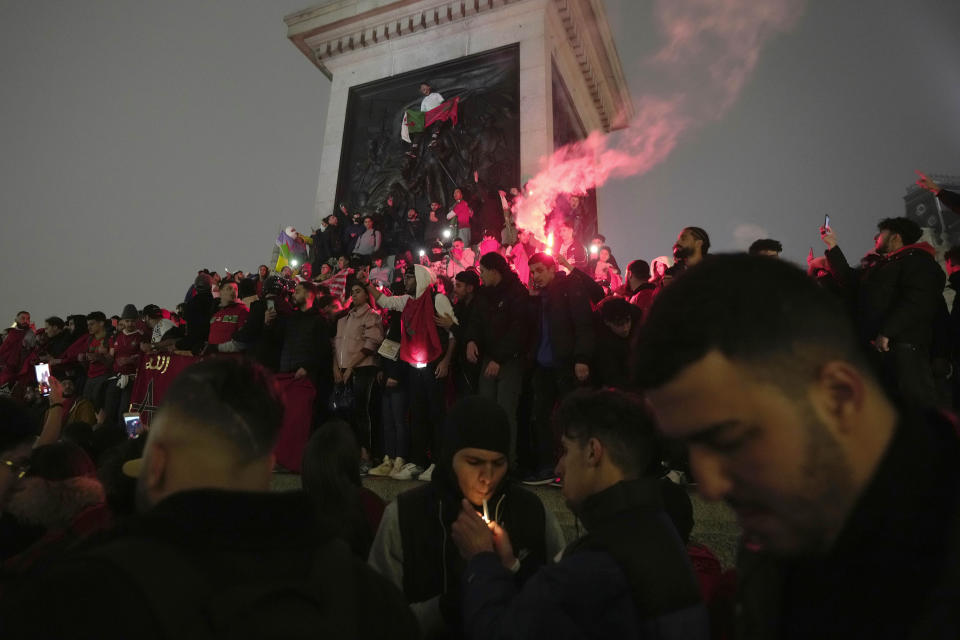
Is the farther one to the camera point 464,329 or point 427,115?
point 427,115

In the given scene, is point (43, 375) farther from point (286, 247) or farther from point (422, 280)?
point (286, 247)

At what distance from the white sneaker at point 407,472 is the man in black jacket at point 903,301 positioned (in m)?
4.14

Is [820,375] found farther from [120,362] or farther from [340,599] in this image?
[120,362]

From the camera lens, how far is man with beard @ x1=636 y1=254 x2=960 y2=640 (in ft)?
2.46

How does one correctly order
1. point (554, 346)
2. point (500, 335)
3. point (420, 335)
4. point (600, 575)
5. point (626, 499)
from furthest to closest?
point (420, 335) < point (500, 335) < point (554, 346) < point (626, 499) < point (600, 575)

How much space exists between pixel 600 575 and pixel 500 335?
439 cm

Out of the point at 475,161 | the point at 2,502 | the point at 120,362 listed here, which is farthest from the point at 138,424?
the point at 475,161

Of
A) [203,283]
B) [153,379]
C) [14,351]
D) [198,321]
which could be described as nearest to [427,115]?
[203,283]

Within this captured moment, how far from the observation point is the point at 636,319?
5480 mm

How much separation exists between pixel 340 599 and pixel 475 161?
13.5m

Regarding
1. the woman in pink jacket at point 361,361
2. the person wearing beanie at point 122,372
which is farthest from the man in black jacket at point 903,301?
the person wearing beanie at point 122,372

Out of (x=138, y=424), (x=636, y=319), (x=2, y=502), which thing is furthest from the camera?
(x=138, y=424)

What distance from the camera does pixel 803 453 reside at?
843 mm

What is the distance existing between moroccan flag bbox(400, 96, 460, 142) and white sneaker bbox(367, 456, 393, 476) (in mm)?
10609
